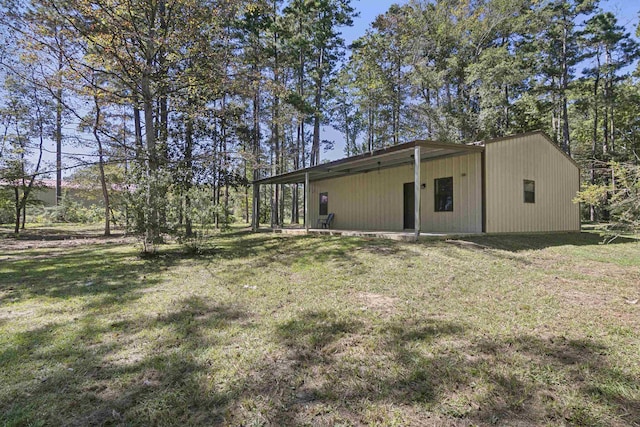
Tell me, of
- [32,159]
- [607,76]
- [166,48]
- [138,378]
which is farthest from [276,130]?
[607,76]

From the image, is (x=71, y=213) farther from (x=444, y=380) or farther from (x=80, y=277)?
(x=444, y=380)

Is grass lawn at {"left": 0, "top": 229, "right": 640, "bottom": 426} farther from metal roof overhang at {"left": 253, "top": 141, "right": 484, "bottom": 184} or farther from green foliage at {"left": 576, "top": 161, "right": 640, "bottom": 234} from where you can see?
metal roof overhang at {"left": 253, "top": 141, "right": 484, "bottom": 184}

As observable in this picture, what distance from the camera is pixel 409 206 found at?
11.3 metres

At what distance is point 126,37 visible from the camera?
345 inches

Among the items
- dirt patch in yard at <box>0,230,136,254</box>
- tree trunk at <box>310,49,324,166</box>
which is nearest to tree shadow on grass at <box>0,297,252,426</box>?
dirt patch in yard at <box>0,230,136,254</box>

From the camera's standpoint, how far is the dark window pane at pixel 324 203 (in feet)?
50.3

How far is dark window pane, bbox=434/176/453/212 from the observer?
32.1ft

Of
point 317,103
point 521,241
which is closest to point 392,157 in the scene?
point 521,241

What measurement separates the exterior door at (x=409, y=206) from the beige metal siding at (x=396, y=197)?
0.49ft

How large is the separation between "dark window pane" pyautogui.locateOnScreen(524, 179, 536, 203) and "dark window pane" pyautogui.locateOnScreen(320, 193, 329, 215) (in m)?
8.06

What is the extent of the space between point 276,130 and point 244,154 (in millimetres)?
6624

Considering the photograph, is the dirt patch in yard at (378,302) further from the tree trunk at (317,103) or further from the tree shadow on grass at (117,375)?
the tree trunk at (317,103)

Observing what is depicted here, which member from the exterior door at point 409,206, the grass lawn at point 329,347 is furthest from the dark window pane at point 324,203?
the grass lawn at point 329,347

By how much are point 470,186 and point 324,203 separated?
24.9 ft
